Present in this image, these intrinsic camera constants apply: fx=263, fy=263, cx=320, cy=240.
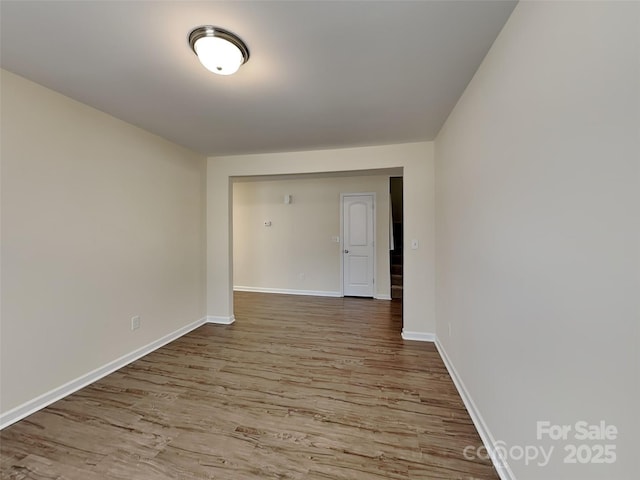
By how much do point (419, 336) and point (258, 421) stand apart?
2.14m

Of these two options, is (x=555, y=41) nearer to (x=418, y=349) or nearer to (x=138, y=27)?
(x=138, y=27)

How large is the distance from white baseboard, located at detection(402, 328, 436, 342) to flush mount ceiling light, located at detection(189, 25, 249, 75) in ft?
10.4

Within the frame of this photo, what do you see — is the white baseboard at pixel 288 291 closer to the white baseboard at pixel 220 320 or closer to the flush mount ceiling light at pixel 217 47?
the white baseboard at pixel 220 320

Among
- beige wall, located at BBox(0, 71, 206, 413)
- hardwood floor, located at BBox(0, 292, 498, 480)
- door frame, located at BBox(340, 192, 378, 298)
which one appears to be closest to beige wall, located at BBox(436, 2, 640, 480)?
hardwood floor, located at BBox(0, 292, 498, 480)

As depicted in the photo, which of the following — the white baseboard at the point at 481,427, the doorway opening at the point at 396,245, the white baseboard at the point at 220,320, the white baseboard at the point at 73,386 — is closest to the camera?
the white baseboard at the point at 481,427

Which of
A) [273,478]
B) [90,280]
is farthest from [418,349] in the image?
[90,280]

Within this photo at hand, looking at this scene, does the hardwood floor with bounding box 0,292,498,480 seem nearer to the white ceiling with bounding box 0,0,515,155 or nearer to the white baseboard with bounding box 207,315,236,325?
the white baseboard with bounding box 207,315,236,325

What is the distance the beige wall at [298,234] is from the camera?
17.1 feet

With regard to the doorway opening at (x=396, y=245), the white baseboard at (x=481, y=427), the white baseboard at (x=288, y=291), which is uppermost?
the doorway opening at (x=396, y=245)

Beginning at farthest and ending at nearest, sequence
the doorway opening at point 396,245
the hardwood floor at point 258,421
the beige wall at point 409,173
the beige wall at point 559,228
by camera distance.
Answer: the doorway opening at point 396,245 < the beige wall at point 409,173 < the hardwood floor at point 258,421 < the beige wall at point 559,228

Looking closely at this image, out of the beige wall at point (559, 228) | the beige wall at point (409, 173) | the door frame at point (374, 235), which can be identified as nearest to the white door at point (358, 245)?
the door frame at point (374, 235)

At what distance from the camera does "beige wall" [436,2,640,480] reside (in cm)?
70

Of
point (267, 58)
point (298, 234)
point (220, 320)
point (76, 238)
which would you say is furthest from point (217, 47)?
point (298, 234)

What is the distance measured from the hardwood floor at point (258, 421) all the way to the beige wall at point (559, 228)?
498 mm
